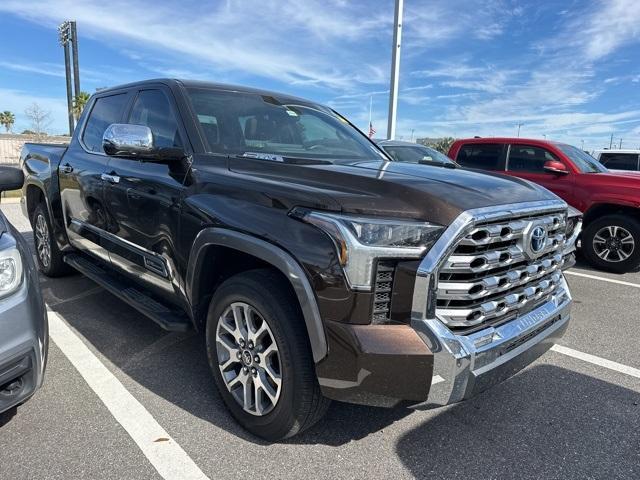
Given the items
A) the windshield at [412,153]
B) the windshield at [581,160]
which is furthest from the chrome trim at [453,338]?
the windshield at [412,153]

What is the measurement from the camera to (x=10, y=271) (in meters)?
2.20

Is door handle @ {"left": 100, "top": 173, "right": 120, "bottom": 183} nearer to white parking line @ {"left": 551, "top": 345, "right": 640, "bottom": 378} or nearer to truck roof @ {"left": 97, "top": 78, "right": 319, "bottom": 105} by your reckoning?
truck roof @ {"left": 97, "top": 78, "right": 319, "bottom": 105}

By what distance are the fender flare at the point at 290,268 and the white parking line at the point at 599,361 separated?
8.45 ft

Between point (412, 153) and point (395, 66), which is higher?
point (395, 66)

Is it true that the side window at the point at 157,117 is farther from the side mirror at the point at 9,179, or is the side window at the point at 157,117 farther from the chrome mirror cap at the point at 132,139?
the side mirror at the point at 9,179

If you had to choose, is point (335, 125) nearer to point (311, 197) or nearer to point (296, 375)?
point (311, 197)

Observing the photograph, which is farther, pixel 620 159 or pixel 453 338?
pixel 620 159

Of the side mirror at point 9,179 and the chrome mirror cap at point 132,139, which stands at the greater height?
the chrome mirror cap at point 132,139

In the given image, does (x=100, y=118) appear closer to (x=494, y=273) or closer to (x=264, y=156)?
(x=264, y=156)

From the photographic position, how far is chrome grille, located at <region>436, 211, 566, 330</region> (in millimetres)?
2043

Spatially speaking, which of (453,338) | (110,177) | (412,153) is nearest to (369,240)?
(453,338)

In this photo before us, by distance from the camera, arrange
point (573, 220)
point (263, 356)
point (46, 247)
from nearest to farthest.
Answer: point (263, 356), point (573, 220), point (46, 247)

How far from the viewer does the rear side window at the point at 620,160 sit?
1269 cm

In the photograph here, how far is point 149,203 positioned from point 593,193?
20.7 ft
